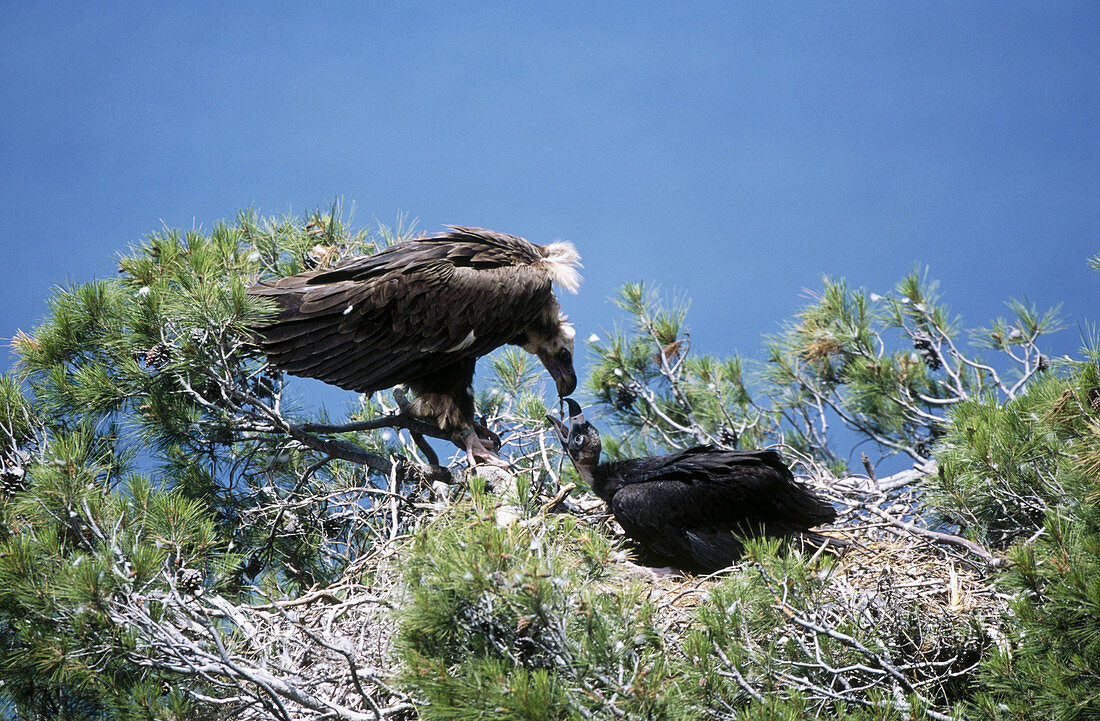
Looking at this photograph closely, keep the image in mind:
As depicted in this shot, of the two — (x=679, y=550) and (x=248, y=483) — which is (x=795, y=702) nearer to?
(x=679, y=550)

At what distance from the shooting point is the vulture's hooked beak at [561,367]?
365 cm

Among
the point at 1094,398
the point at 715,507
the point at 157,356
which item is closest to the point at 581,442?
the point at 715,507

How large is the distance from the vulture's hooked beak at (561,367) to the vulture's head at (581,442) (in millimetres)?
422

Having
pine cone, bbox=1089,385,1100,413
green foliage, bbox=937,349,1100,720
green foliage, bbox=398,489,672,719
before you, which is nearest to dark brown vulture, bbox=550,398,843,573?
green foliage, bbox=937,349,1100,720

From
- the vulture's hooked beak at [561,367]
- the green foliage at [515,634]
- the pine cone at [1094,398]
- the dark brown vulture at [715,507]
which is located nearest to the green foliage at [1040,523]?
the pine cone at [1094,398]

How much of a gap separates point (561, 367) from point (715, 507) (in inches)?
38.7

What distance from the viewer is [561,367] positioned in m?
3.66

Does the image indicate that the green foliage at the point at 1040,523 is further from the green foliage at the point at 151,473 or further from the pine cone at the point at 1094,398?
the green foliage at the point at 151,473

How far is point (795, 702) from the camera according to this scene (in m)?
1.83

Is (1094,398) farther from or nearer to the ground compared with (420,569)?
farther from the ground

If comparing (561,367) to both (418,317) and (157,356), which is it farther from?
(157,356)

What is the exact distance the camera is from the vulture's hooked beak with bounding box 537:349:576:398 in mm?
3648

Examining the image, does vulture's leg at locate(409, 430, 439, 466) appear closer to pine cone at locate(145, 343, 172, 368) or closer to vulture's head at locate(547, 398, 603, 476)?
vulture's head at locate(547, 398, 603, 476)

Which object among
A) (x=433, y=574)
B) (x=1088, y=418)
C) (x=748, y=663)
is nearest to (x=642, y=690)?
(x=748, y=663)
